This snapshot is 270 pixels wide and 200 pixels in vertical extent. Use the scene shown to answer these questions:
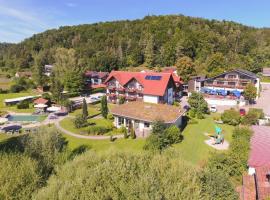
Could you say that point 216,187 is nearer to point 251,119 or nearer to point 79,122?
point 251,119

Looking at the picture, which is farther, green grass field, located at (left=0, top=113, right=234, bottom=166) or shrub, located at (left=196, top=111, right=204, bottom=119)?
shrub, located at (left=196, top=111, right=204, bottom=119)

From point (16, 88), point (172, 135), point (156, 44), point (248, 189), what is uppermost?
point (156, 44)

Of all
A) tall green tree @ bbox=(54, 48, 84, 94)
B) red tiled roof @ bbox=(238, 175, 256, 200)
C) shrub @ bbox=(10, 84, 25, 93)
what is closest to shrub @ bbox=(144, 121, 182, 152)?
red tiled roof @ bbox=(238, 175, 256, 200)

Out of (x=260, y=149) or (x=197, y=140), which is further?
(x=197, y=140)

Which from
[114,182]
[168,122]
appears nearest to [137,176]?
[114,182]

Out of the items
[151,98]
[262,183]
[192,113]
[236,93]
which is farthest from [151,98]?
[262,183]

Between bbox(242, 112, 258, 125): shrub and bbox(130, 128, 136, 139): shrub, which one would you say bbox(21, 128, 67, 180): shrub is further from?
bbox(242, 112, 258, 125): shrub

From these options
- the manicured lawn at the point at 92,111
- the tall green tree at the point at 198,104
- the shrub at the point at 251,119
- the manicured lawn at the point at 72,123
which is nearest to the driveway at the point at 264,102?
the shrub at the point at 251,119
